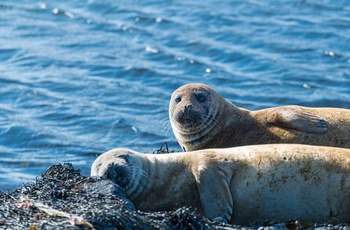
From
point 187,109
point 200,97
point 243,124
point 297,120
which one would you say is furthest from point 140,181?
point 200,97

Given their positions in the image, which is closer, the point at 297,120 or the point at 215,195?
the point at 215,195

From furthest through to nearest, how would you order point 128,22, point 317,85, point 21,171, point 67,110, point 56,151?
point 128,22 < point 317,85 < point 67,110 < point 56,151 < point 21,171

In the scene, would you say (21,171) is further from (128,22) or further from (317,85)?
(128,22)

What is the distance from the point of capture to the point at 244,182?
29.6 ft

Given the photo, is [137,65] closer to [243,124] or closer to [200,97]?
[200,97]

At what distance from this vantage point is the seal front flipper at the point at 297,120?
10.5 metres

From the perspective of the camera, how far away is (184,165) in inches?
367

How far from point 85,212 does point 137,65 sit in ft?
39.0

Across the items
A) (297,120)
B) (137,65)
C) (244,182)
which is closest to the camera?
(244,182)

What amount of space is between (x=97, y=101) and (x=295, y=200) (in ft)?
30.1

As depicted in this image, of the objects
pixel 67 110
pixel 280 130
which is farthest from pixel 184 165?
pixel 67 110

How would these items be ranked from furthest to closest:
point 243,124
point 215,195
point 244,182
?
point 243,124 → point 244,182 → point 215,195

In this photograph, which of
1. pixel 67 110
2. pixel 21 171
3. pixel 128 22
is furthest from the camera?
pixel 128 22

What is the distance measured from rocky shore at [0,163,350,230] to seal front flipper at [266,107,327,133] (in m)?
1.94
